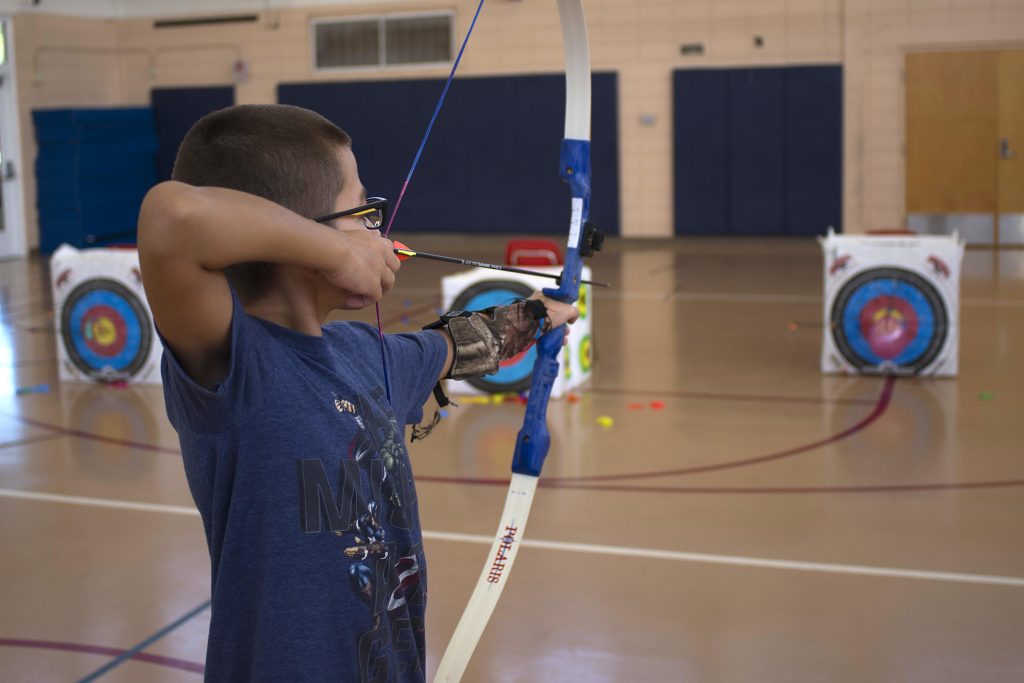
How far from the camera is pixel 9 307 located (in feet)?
25.9

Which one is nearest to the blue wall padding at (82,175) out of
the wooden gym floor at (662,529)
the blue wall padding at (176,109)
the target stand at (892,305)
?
the blue wall padding at (176,109)

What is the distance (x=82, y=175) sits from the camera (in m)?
11.6

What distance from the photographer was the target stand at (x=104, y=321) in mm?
5305

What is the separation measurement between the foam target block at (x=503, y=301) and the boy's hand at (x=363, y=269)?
3.69 metres

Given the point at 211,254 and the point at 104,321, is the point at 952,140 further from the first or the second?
the point at 211,254

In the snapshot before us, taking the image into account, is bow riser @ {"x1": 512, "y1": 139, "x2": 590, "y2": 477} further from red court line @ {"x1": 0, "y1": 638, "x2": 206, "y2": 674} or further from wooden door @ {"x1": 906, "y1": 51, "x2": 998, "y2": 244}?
wooden door @ {"x1": 906, "y1": 51, "x2": 998, "y2": 244}

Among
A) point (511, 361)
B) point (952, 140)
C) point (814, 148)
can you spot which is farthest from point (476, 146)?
point (511, 361)

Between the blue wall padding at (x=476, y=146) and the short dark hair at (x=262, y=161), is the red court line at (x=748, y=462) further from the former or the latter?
the blue wall padding at (x=476, y=146)

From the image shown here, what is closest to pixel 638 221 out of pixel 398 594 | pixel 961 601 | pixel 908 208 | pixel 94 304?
pixel 908 208

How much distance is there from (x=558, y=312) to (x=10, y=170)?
11.3 m

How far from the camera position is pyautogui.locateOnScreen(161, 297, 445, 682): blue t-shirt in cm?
103

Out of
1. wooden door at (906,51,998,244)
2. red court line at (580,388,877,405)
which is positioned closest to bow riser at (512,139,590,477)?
red court line at (580,388,877,405)

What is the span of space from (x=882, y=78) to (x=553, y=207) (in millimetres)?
3501

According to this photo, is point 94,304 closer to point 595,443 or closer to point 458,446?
point 458,446
